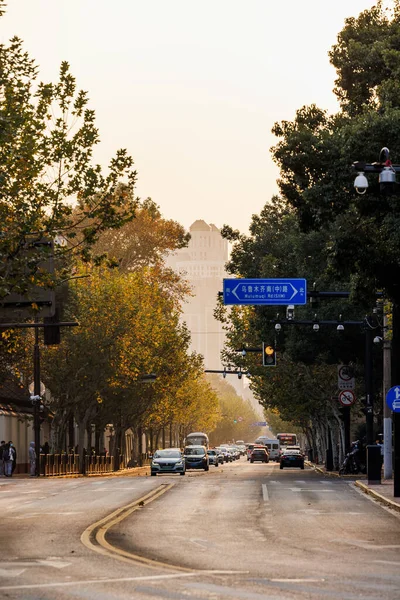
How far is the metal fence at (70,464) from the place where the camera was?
66.1 m

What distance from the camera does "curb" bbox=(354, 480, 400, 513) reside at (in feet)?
104

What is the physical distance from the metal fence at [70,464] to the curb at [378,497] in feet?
76.9

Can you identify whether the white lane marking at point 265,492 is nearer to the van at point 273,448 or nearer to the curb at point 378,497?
the curb at point 378,497

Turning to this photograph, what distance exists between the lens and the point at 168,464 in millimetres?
66312

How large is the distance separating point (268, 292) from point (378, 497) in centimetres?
1490

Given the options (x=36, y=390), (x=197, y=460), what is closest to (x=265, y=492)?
(x=36, y=390)

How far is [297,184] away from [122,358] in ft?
124

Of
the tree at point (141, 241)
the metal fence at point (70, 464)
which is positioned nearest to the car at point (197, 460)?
the metal fence at point (70, 464)

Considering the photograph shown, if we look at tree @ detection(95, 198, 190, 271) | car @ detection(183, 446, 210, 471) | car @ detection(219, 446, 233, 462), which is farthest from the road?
car @ detection(219, 446, 233, 462)

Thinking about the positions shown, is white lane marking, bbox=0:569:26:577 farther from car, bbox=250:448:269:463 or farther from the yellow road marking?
car, bbox=250:448:269:463

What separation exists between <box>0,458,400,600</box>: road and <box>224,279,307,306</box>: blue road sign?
45.1 ft

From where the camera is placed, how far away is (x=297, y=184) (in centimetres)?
3544

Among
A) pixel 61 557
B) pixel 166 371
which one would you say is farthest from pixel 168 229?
pixel 61 557

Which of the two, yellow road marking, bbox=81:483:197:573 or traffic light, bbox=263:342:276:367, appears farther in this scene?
traffic light, bbox=263:342:276:367
